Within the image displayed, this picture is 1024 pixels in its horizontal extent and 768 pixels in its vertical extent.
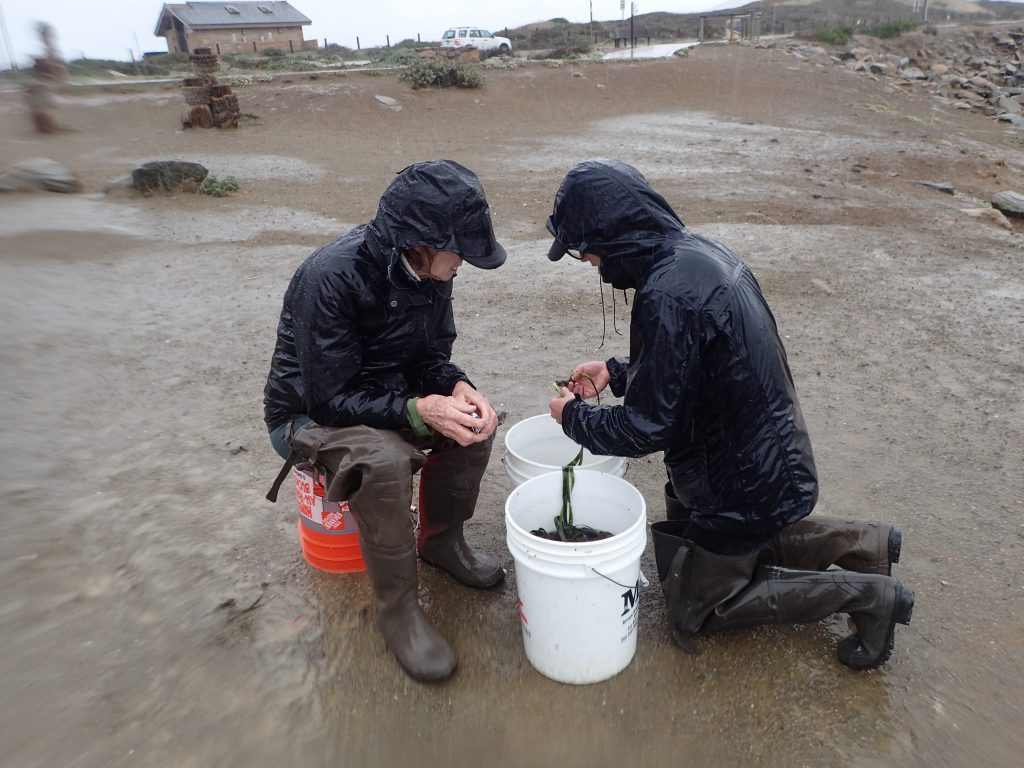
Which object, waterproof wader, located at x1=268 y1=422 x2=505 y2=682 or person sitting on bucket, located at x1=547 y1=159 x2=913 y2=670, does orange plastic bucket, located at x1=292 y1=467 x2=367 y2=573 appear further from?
person sitting on bucket, located at x1=547 y1=159 x2=913 y2=670

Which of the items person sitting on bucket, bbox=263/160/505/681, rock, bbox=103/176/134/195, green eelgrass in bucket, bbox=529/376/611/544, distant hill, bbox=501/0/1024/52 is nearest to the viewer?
person sitting on bucket, bbox=263/160/505/681

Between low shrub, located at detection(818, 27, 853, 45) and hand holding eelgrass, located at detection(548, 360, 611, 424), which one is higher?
hand holding eelgrass, located at detection(548, 360, 611, 424)

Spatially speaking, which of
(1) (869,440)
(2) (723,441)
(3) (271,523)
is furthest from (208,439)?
(1) (869,440)

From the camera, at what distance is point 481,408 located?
106 inches

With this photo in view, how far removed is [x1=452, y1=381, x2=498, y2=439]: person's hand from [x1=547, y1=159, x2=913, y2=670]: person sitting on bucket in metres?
0.25

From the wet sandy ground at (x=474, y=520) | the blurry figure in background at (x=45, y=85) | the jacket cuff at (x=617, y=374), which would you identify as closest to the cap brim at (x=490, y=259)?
the jacket cuff at (x=617, y=374)

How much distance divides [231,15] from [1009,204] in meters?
53.8

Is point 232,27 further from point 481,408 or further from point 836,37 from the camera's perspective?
point 481,408

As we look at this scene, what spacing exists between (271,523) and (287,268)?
4426 mm

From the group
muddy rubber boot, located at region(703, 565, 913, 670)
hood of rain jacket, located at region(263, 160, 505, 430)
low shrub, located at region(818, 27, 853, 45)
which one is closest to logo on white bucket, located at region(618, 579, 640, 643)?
muddy rubber boot, located at region(703, 565, 913, 670)

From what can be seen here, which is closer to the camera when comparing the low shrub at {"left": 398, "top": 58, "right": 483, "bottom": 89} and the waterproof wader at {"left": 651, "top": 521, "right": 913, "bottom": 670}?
the waterproof wader at {"left": 651, "top": 521, "right": 913, "bottom": 670}

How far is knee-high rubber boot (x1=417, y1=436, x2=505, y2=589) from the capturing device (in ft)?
9.64

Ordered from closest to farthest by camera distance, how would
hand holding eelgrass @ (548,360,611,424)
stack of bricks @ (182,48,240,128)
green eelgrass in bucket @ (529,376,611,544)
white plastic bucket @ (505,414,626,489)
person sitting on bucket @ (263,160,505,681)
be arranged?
person sitting on bucket @ (263,160,505,681), green eelgrass in bucket @ (529,376,611,544), hand holding eelgrass @ (548,360,611,424), white plastic bucket @ (505,414,626,489), stack of bricks @ (182,48,240,128)

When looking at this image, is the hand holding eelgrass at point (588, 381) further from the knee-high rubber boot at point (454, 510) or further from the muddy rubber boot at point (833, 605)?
the muddy rubber boot at point (833, 605)
